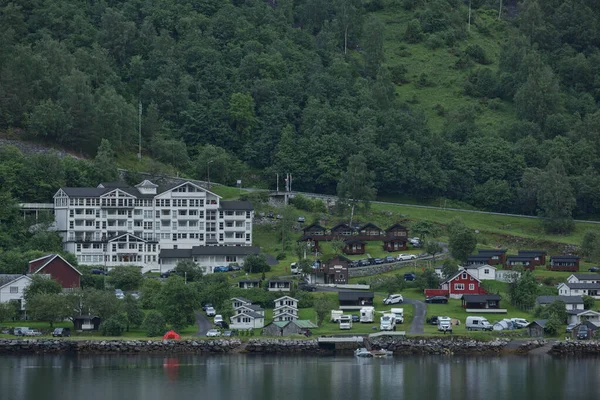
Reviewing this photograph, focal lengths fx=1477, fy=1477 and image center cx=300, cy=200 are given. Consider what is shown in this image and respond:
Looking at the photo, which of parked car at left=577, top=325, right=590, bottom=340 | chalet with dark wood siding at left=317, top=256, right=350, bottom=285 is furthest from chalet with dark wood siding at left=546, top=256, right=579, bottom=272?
parked car at left=577, top=325, right=590, bottom=340

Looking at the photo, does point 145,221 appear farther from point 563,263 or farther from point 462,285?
point 563,263

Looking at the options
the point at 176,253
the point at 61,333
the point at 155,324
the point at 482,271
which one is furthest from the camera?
the point at 176,253

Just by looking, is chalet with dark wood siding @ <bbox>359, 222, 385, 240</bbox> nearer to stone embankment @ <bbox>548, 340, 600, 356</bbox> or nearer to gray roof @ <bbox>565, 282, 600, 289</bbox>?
gray roof @ <bbox>565, 282, 600, 289</bbox>

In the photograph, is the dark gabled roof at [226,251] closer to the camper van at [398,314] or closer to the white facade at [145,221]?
the white facade at [145,221]

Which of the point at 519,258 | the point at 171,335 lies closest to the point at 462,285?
the point at 519,258

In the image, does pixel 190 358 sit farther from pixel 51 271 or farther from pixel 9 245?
pixel 9 245
